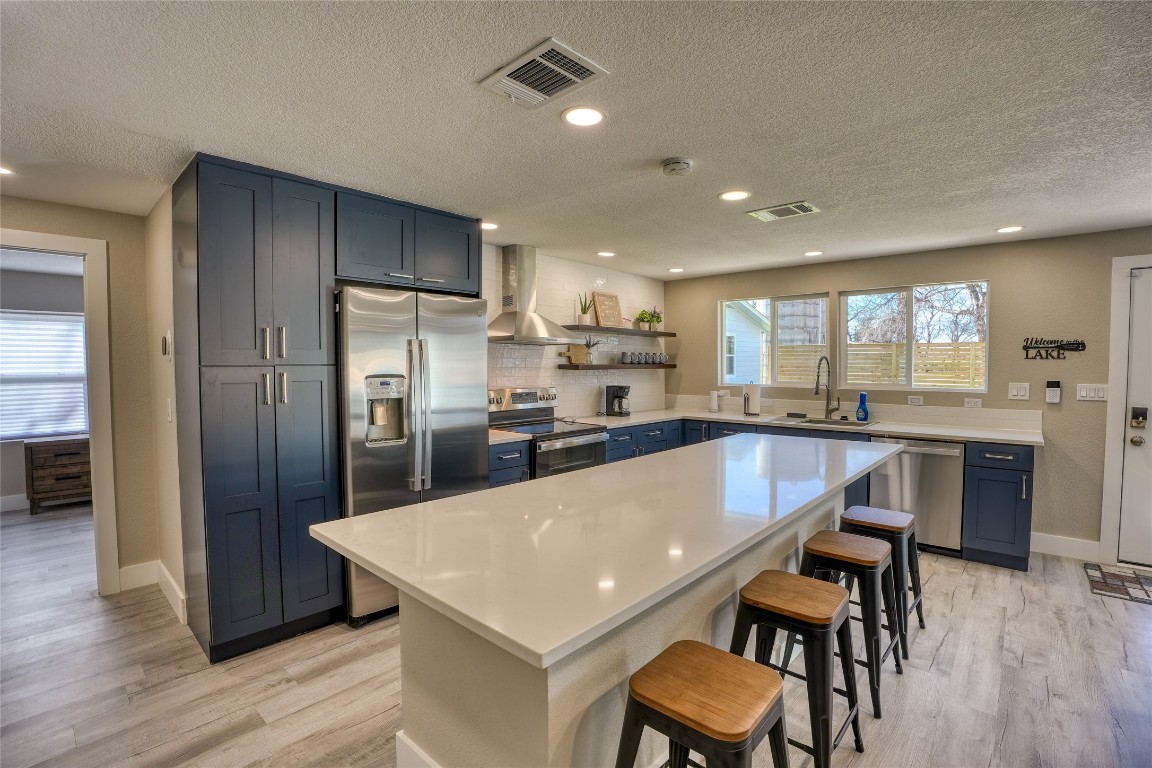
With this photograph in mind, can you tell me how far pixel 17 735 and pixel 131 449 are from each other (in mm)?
1801

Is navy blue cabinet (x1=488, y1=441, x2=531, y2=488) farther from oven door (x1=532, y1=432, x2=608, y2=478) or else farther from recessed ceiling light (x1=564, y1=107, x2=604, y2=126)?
recessed ceiling light (x1=564, y1=107, x2=604, y2=126)

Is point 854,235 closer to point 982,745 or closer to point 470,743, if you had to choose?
point 982,745

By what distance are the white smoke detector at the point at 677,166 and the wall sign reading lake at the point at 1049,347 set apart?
331 centimetres

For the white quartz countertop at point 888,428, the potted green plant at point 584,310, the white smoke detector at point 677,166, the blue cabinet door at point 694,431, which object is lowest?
the blue cabinet door at point 694,431

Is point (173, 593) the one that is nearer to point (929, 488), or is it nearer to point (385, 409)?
point (385, 409)

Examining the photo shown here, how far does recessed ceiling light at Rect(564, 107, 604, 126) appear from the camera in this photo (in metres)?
2.00

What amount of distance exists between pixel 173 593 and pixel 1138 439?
20.7 ft

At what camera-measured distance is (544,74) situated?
176 cm

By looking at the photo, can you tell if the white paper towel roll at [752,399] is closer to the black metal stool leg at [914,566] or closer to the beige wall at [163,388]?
the black metal stool leg at [914,566]

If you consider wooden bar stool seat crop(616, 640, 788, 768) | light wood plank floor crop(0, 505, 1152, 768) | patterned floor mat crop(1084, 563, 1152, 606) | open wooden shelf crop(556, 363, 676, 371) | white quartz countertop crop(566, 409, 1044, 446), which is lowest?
light wood plank floor crop(0, 505, 1152, 768)

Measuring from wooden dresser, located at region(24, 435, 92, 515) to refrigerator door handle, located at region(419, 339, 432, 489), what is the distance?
13.9ft

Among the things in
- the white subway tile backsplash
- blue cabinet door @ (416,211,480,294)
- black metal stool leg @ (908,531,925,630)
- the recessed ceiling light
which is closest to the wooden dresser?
the white subway tile backsplash

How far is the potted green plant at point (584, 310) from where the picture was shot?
16.8ft

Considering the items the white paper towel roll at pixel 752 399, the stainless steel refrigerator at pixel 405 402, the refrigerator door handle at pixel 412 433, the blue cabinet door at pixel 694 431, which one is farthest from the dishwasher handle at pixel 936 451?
the refrigerator door handle at pixel 412 433
